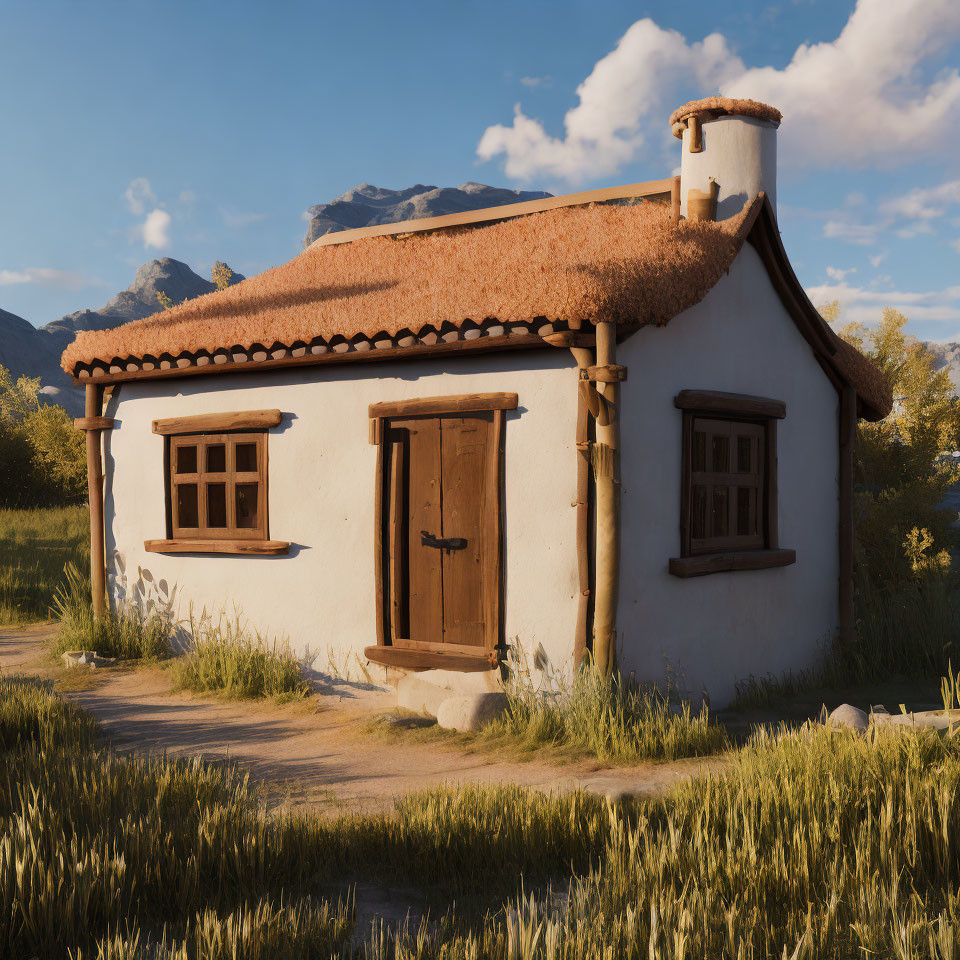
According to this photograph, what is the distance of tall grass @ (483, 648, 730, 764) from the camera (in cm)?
553

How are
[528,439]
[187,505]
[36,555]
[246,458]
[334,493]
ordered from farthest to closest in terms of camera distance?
[36,555] → [246,458] → [187,505] → [334,493] → [528,439]

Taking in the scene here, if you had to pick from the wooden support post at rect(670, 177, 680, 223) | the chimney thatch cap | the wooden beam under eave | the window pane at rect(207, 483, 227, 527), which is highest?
the chimney thatch cap

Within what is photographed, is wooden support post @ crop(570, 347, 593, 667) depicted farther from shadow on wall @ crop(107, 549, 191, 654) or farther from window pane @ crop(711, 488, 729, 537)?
shadow on wall @ crop(107, 549, 191, 654)

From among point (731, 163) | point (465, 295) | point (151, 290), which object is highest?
point (151, 290)

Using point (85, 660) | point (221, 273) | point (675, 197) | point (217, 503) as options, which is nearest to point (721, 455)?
point (675, 197)

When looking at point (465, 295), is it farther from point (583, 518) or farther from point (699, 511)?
point (699, 511)

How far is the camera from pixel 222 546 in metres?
7.95

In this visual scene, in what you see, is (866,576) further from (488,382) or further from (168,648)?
(168,648)

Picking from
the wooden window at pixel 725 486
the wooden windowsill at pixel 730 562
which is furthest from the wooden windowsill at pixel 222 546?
the wooden window at pixel 725 486

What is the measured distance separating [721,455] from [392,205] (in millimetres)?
156747

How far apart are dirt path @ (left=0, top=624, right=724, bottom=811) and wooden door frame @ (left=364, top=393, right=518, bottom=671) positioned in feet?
1.48

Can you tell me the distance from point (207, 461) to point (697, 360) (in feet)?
14.7

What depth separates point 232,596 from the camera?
26.3ft

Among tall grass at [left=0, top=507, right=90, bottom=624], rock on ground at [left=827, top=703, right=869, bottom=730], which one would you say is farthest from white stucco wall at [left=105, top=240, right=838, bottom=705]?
tall grass at [left=0, top=507, right=90, bottom=624]
